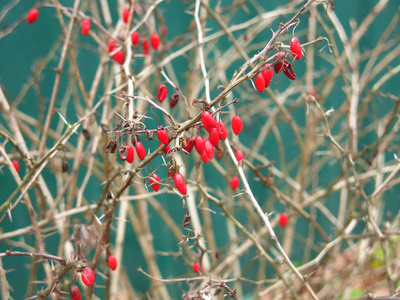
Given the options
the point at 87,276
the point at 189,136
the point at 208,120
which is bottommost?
the point at 189,136

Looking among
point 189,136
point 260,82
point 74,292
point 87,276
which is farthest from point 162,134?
point 189,136

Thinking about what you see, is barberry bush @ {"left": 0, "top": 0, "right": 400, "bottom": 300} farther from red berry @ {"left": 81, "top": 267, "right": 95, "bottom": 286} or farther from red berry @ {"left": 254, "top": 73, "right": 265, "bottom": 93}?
red berry @ {"left": 254, "top": 73, "right": 265, "bottom": 93}

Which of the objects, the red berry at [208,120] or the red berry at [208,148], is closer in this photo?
the red berry at [208,120]

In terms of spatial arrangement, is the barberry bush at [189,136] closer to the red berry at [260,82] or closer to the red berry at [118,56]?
the red berry at [118,56]

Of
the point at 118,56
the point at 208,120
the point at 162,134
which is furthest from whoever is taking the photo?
the point at 118,56

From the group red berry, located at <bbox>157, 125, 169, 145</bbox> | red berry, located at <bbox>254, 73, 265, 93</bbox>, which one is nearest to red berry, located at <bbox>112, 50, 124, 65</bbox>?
red berry, located at <bbox>157, 125, 169, 145</bbox>

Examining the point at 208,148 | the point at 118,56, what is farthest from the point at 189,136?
the point at 208,148

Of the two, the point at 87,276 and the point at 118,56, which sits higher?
the point at 118,56

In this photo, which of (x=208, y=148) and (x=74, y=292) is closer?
(x=208, y=148)

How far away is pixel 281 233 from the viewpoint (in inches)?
159

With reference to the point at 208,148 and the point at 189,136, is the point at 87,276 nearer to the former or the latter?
the point at 208,148

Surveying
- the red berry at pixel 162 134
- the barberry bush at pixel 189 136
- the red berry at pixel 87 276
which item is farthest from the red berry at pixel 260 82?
the barberry bush at pixel 189 136

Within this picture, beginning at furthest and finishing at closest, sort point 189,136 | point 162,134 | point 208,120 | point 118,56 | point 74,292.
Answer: point 189,136
point 118,56
point 74,292
point 162,134
point 208,120

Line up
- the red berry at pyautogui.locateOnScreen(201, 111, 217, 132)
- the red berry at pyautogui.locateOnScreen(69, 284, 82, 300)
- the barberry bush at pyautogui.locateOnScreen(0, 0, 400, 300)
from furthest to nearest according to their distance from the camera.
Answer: the barberry bush at pyautogui.locateOnScreen(0, 0, 400, 300)
the red berry at pyautogui.locateOnScreen(69, 284, 82, 300)
the red berry at pyautogui.locateOnScreen(201, 111, 217, 132)
